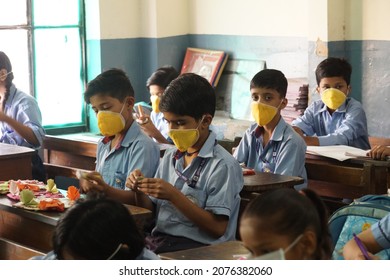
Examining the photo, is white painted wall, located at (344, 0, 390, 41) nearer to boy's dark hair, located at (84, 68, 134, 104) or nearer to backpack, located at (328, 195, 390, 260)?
boy's dark hair, located at (84, 68, 134, 104)

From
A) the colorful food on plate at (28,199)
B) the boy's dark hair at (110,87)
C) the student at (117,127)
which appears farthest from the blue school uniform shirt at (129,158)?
the colorful food on plate at (28,199)

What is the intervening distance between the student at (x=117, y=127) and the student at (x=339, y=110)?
57.5 inches

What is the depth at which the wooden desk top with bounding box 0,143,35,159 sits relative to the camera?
4.77 meters

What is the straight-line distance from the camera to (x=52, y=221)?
3199 mm

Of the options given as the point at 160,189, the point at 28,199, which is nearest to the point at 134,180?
the point at 160,189

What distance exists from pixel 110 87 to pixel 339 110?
6.15 feet

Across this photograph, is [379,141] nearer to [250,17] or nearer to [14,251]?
[250,17]

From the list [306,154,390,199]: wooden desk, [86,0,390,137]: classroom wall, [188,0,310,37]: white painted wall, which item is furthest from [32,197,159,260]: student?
[188,0,310,37]: white painted wall

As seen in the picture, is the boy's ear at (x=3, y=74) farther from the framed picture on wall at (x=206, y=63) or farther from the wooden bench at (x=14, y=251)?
the wooden bench at (x=14, y=251)

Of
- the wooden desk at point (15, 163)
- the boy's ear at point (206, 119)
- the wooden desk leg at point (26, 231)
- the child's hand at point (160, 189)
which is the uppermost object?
the boy's ear at point (206, 119)

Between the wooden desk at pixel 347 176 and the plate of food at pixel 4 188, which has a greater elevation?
the plate of food at pixel 4 188

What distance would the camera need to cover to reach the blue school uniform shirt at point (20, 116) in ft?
17.6

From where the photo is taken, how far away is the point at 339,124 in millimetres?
5328

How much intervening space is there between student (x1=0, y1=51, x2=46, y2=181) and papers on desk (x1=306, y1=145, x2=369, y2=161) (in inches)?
67.0
